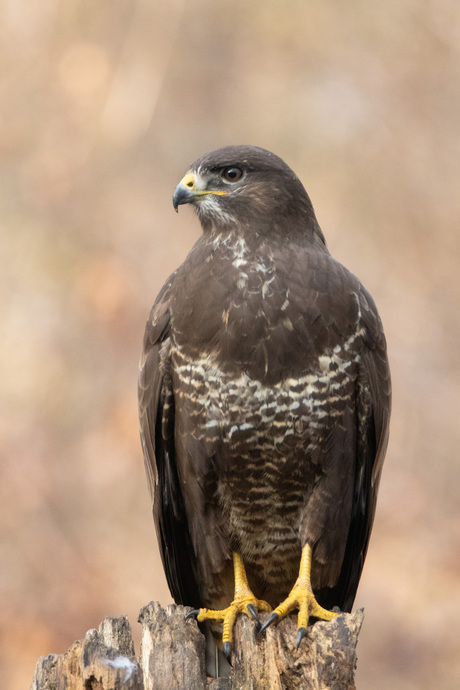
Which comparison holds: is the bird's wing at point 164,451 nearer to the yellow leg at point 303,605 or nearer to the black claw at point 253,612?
the black claw at point 253,612

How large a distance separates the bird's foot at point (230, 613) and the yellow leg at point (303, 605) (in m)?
0.12

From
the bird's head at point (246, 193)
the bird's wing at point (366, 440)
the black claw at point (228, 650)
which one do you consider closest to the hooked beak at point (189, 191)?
the bird's head at point (246, 193)

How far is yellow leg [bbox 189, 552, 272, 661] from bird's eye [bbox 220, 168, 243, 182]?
167 centimetres

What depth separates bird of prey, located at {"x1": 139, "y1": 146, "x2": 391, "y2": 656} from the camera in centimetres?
436

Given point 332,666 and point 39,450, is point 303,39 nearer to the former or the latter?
point 39,450

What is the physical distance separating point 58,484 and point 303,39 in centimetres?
465

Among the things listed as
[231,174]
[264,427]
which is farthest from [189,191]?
[264,427]

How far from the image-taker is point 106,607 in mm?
8398

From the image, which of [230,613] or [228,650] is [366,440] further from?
[228,650]

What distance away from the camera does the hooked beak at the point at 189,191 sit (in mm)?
4637

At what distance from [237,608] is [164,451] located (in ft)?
2.57

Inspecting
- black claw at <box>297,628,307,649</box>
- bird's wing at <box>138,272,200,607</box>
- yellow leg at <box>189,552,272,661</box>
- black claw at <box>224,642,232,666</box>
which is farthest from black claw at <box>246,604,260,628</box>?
bird's wing at <box>138,272,200,607</box>

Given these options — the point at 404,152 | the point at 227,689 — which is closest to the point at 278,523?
the point at 227,689

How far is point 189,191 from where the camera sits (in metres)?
4.65
